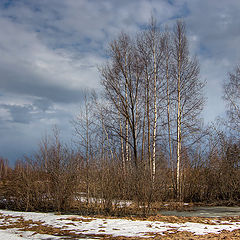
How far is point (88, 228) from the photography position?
9828 millimetres

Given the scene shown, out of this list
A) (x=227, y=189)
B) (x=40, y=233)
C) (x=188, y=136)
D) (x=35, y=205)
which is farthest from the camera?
(x=188, y=136)

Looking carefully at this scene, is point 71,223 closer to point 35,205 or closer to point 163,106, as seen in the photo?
point 35,205

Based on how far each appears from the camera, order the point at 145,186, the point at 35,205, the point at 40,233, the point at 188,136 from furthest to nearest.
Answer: the point at 188,136, the point at 35,205, the point at 145,186, the point at 40,233

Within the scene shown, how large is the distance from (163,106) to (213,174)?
5.17 m

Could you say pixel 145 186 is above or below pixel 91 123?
below

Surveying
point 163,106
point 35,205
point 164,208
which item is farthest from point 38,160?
point 163,106

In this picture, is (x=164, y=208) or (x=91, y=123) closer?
(x=164, y=208)

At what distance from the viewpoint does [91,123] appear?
21.5 metres

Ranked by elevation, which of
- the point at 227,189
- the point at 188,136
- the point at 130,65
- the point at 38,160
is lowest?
the point at 227,189

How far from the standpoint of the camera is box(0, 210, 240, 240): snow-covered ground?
893 cm

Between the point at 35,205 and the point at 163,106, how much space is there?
9.90 metres

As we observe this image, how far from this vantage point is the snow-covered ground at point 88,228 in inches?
352

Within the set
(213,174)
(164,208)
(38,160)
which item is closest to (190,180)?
(213,174)

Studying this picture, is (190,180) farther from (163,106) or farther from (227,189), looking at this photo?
(163,106)
